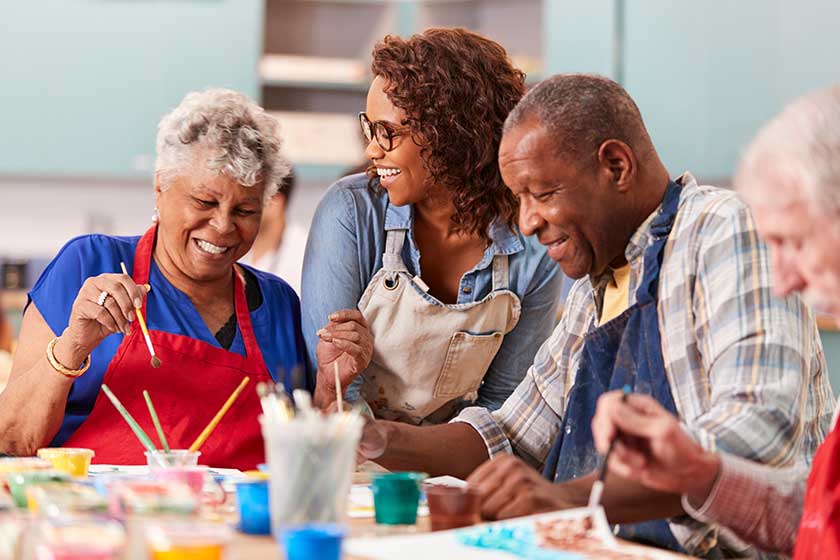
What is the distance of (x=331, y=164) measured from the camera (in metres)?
5.52

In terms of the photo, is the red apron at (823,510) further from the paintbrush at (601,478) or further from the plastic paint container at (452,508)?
the plastic paint container at (452,508)

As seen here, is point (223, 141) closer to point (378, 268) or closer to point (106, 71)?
point (378, 268)

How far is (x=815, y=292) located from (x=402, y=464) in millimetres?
866

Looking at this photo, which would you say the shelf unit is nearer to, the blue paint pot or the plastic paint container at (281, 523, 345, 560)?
the blue paint pot

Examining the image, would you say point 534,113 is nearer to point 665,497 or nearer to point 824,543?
point 665,497

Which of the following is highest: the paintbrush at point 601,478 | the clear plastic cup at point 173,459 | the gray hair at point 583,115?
the gray hair at point 583,115

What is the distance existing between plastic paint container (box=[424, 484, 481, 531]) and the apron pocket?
0.89m

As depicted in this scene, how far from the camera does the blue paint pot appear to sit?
1.45 metres

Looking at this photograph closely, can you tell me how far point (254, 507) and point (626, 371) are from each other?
0.66 meters

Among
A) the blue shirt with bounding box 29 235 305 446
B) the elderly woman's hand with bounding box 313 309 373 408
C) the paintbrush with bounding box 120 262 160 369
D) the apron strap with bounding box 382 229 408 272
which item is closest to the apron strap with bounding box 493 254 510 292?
the apron strap with bounding box 382 229 408 272

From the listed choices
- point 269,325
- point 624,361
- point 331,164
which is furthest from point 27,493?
point 331,164

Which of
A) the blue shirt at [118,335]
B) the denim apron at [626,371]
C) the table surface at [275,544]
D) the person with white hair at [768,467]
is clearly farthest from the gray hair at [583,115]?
the blue shirt at [118,335]

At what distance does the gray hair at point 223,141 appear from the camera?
2387 millimetres

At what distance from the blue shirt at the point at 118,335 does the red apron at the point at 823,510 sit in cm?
109
